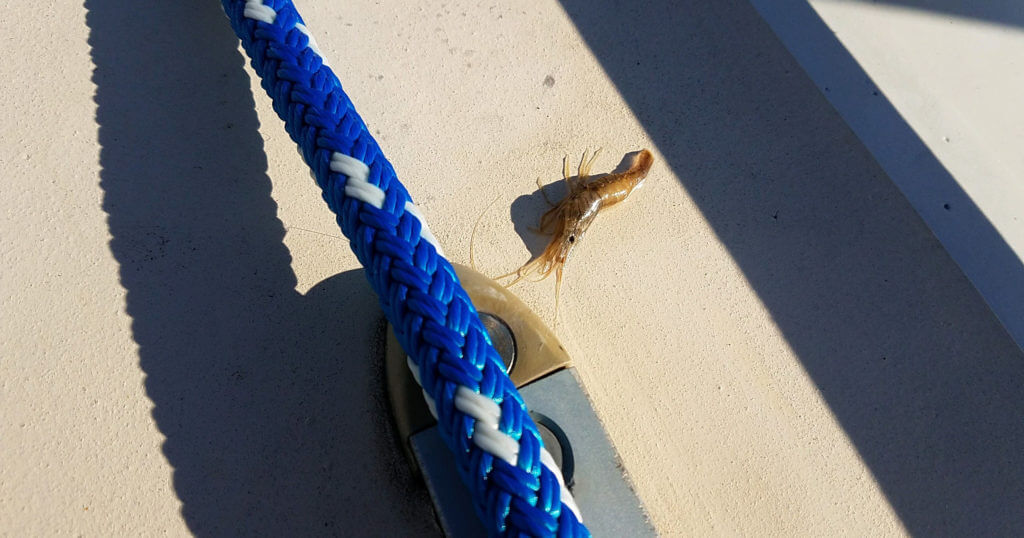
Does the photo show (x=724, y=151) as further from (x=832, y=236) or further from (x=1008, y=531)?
(x=1008, y=531)

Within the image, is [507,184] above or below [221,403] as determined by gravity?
above

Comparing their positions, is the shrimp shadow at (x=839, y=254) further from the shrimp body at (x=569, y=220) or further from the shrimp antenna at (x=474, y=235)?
the shrimp antenna at (x=474, y=235)

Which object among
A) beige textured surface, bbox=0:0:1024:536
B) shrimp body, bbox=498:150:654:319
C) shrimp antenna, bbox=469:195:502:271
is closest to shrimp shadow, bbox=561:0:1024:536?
beige textured surface, bbox=0:0:1024:536

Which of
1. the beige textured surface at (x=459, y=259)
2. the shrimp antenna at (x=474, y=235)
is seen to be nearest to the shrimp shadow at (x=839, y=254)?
the beige textured surface at (x=459, y=259)

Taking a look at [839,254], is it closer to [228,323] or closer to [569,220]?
[569,220]

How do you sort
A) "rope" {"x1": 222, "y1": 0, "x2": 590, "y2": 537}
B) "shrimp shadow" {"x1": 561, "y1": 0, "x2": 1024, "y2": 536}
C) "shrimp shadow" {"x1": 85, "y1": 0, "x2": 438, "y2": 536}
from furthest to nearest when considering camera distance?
"shrimp shadow" {"x1": 561, "y1": 0, "x2": 1024, "y2": 536} → "shrimp shadow" {"x1": 85, "y1": 0, "x2": 438, "y2": 536} → "rope" {"x1": 222, "y1": 0, "x2": 590, "y2": 537}

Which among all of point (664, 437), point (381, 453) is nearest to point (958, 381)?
point (664, 437)

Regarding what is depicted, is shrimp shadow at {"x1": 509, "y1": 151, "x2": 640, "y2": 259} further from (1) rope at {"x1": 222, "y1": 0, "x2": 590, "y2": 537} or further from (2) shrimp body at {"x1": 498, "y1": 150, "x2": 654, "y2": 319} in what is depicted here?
(1) rope at {"x1": 222, "y1": 0, "x2": 590, "y2": 537}
